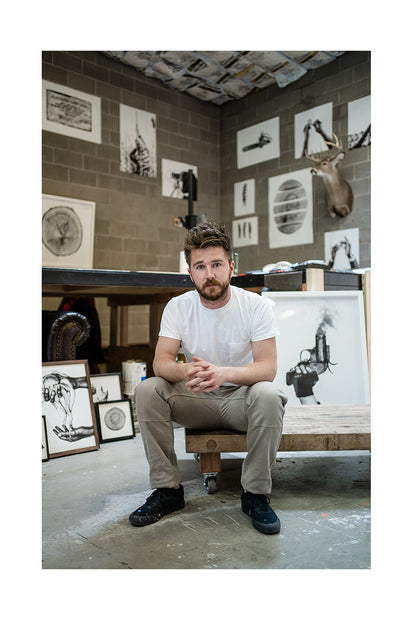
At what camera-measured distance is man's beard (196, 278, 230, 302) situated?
1754 millimetres

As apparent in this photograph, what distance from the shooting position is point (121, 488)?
1.96m

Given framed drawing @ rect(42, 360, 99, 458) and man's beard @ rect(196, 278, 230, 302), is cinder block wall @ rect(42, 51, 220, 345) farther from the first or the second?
man's beard @ rect(196, 278, 230, 302)

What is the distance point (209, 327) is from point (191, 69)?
4184 mm

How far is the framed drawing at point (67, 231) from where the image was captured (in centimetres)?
450

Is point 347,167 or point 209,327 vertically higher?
point 347,167

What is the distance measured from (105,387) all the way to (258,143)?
12.4 feet

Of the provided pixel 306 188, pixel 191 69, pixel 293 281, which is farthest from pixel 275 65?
pixel 293 281

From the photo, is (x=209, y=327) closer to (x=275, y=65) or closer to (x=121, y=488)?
(x=121, y=488)

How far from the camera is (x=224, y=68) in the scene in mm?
5035

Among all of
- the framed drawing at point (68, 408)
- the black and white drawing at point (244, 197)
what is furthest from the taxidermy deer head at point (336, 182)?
the framed drawing at point (68, 408)

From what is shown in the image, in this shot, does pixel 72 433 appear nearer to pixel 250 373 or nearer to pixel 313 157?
pixel 250 373

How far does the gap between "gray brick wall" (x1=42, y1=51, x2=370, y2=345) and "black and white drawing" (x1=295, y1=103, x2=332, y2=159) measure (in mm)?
75
